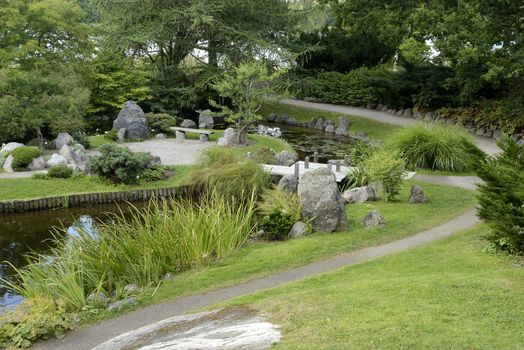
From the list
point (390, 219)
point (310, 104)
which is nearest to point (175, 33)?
point (310, 104)

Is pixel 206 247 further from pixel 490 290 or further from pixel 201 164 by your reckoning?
pixel 201 164

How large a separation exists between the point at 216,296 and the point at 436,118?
21.3 meters

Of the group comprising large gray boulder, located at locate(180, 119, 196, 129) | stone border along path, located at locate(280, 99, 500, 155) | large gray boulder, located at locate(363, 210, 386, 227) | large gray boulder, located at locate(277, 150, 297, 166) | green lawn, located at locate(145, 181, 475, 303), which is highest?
stone border along path, located at locate(280, 99, 500, 155)

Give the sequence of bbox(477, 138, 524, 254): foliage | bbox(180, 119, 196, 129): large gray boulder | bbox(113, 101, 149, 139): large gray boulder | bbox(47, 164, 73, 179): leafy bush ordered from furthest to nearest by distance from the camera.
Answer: bbox(180, 119, 196, 129): large gray boulder
bbox(113, 101, 149, 139): large gray boulder
bbox(47, 164, 73, 179): leafy bush
bbox(477, 138, 524, 254): foliage

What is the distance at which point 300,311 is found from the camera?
789 centimetres

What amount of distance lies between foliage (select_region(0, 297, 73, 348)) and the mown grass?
922 cm

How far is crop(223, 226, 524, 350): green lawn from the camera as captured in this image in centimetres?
658

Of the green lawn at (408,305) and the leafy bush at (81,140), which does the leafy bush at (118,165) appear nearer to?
the leafy bush at (81,140)

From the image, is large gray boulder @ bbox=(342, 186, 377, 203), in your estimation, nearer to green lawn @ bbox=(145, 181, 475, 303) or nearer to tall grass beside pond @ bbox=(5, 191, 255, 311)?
green lawn @ bbox=(145, 181, 475, 303)

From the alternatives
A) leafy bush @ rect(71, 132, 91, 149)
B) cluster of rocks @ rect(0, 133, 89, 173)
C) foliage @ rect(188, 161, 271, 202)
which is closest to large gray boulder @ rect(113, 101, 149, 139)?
leafy bush @ rect(71, 132, 91, 149)

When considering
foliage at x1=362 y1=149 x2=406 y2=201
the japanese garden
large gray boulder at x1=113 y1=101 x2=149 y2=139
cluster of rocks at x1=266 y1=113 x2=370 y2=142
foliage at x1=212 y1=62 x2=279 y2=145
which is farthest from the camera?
cluster of rocks at x1=266 y1=113 x2=370 y2=142

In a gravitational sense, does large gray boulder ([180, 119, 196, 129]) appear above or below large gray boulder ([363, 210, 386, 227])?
above

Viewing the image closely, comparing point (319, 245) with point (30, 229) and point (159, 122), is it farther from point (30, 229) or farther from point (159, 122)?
point (159, 122)

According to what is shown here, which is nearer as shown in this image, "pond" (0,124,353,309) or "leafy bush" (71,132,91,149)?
"pond" (0,124,353,309)
